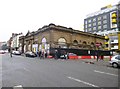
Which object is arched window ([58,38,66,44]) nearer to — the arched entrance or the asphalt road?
the arched entrance

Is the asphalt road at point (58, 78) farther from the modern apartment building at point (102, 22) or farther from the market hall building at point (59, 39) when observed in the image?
the modern apartment building at point (102, 22)

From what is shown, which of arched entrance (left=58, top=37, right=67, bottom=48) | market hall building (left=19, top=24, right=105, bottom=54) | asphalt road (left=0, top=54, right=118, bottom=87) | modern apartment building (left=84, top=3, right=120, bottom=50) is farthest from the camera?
modern apartment building (left=84, top=3, right=120, bottom=50)

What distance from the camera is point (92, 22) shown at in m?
110

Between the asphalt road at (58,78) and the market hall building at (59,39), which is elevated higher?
the market hall building at (59,39)

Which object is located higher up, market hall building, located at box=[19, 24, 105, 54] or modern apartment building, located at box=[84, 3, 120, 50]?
modern apartment building, located at box=[84, 3, 120, 50]

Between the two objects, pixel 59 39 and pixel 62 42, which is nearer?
pixel 59 39

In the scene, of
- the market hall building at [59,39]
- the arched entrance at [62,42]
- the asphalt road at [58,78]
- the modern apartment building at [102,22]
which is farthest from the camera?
the modern apartment building at [102,22]

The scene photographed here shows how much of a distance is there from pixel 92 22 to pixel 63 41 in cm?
6453

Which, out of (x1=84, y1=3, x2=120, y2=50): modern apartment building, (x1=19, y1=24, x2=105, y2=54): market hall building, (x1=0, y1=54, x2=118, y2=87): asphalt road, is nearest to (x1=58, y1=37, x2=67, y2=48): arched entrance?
(x1=19, y1=24, x2=105, y2=54): market hall building

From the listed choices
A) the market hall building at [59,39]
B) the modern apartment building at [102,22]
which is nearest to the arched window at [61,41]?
the market hall building at [59,39]

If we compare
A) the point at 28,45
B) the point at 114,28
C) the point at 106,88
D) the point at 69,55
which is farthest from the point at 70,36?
the point at 114,28

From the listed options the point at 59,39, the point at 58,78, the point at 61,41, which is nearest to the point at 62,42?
the point at 61,41

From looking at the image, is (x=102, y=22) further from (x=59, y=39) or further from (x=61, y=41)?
(x=59, y=39)

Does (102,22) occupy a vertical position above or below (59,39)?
above
